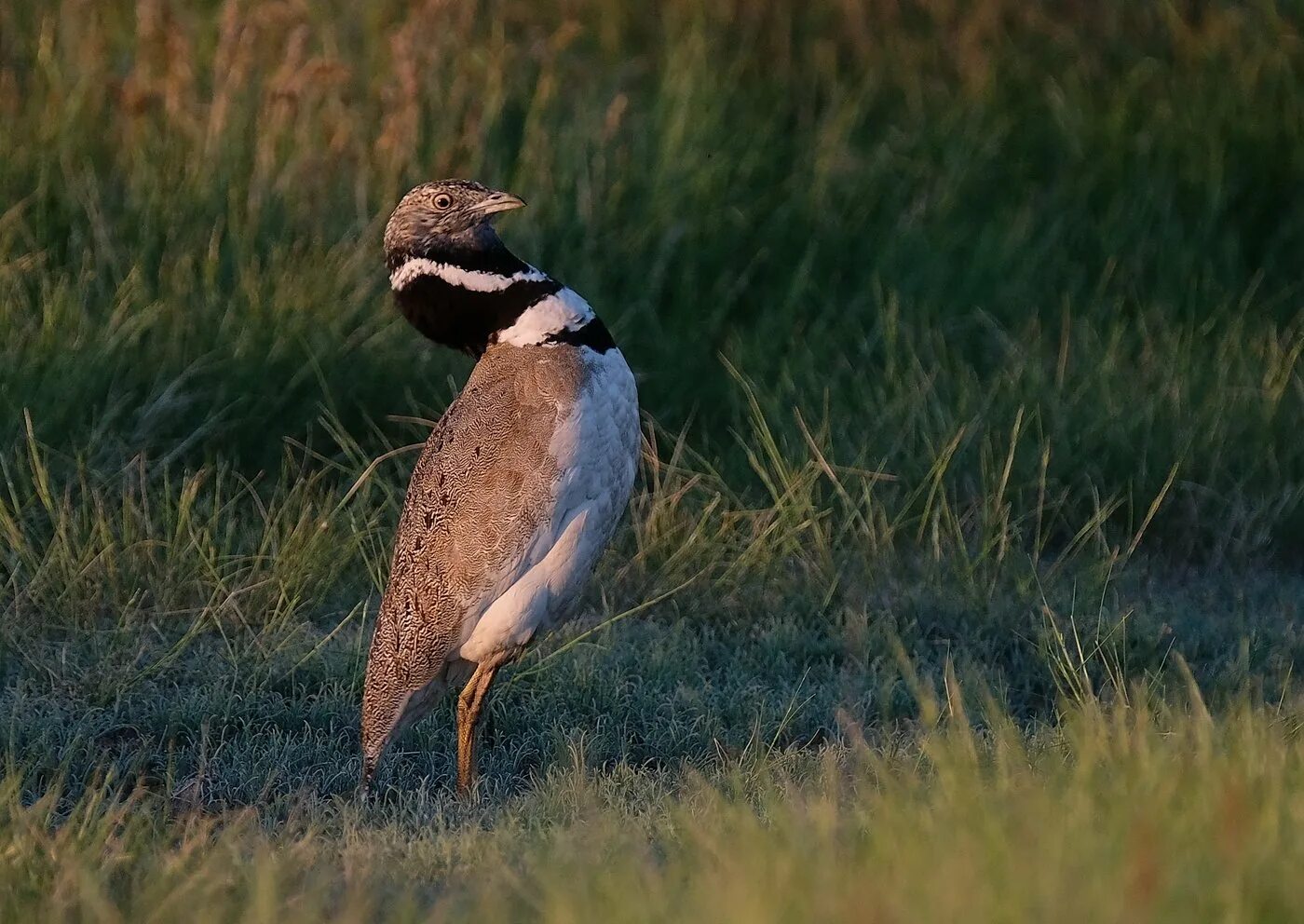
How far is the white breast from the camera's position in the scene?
14.3ft

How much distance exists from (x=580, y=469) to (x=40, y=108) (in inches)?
137

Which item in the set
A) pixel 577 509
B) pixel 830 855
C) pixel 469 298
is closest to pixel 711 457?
pixel 469 298

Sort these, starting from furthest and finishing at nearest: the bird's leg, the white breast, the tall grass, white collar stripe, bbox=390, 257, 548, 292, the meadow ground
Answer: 1. white collar stripe, bbox=390, 257, 548, 292
2. the bird's leg
3. the white breast
4. the meadow ground
5. the tall grass

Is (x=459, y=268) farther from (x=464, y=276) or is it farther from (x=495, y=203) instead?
(x=495, y=203)

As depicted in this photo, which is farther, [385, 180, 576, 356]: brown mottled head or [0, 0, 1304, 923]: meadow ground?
[385, 180, 576, 356]: brown mottled head

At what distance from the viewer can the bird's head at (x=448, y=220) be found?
4.70 meters

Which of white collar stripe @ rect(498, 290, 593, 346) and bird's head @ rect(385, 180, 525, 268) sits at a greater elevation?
bird's head @ rect(385, 180, 525, 268)

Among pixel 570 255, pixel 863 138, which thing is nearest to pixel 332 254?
pixel 570 255

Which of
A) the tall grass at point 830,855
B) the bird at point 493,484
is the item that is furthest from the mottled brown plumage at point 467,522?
the tall grass at point 830,855

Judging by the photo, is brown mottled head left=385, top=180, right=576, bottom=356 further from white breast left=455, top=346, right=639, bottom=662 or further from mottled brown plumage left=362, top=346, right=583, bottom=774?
white breast left=455, top=346, right=639, bottom=662

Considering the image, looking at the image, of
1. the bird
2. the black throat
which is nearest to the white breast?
the bird

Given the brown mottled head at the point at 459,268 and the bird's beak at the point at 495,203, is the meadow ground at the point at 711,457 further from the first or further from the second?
the bird's beak at the point at 495,203

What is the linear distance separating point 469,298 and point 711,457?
207 centimetres

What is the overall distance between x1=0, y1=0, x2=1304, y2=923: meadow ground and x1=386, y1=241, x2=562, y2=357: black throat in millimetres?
717
